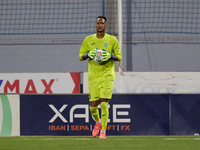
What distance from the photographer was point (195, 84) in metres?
9.96

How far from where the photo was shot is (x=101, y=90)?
207 inches

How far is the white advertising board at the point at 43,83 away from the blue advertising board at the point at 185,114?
4528mm

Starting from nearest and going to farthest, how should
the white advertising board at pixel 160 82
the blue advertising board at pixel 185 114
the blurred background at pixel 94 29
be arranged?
1. the blue advertising board at pixel 185 114
2. the white advertising board at pixel 160 82
3. the blurred background at pixel 94 29

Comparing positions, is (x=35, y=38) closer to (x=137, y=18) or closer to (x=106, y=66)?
(x=137, y=18)

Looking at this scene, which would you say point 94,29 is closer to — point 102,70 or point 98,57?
point 102,70

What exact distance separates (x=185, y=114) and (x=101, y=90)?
5.04 feet

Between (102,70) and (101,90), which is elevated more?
(102,70)

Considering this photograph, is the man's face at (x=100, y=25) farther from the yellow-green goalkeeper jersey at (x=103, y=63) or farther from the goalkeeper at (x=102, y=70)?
the yellow-green goalkeeper jersey at (x=103, y=63)

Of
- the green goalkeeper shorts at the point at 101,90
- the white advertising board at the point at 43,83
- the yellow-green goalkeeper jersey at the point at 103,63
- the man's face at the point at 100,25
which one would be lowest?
the white advertising board at the point at 43,83

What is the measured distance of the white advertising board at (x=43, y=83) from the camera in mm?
10203

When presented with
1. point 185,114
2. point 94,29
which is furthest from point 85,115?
point 94,29

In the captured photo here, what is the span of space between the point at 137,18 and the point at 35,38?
2894 millimetres

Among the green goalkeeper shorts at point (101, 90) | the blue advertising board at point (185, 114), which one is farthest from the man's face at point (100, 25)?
the blue advertising board at point (185, 114)
